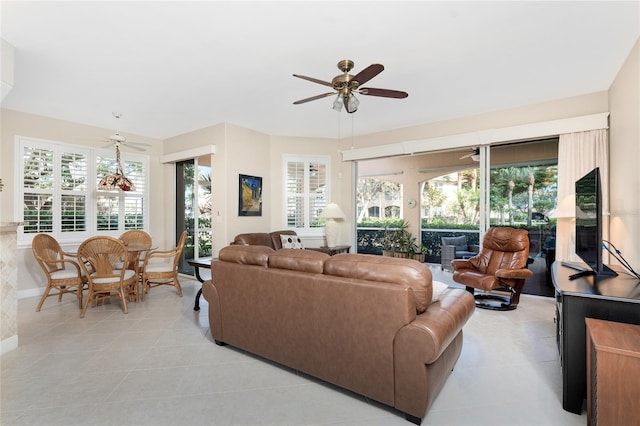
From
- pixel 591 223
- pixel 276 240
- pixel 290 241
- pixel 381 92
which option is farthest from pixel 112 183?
pixel 591 223

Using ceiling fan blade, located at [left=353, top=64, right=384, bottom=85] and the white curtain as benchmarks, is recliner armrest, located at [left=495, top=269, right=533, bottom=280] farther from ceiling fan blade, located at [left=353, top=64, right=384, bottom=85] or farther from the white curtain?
ceiling fan blade, located at [left=353, top=64, right=384, bottom=85]

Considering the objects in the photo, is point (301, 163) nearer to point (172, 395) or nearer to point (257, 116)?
point (257, 116)

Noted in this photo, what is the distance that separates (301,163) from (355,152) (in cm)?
106

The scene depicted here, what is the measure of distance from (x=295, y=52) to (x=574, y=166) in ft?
12.2

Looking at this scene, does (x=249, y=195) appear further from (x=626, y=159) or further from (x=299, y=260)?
(x=626, y=159)

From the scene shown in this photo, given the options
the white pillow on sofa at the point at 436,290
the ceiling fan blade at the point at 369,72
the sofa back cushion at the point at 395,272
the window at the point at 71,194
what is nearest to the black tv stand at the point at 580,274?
the white pillow on sofa at the point at 436,290

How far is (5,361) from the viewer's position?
2.43m

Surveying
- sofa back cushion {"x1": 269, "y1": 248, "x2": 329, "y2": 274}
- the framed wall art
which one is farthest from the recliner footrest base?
the framed wall art

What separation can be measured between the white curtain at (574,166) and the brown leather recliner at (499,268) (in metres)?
0.50

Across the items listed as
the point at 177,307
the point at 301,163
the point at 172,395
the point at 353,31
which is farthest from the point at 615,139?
the point at 177,307

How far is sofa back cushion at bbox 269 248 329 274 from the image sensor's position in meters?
2.07

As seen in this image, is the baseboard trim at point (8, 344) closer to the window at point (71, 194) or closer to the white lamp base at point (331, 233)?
the window at point (71, 194)

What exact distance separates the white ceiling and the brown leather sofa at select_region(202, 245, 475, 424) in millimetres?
1792

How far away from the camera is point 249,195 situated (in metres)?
5.27
